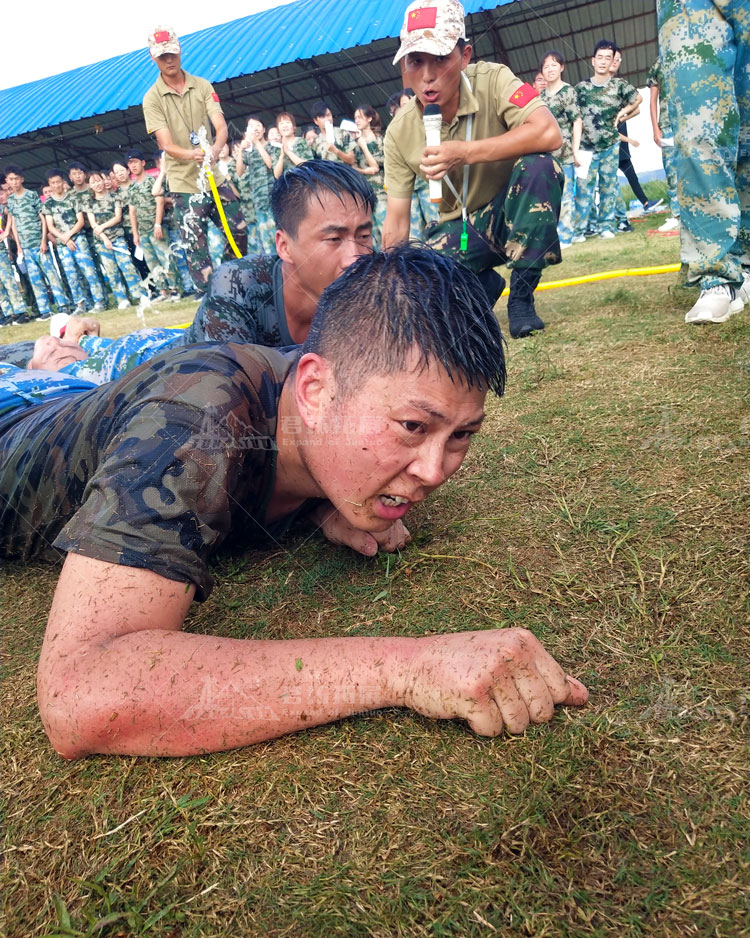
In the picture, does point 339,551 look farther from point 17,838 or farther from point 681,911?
point 681,911

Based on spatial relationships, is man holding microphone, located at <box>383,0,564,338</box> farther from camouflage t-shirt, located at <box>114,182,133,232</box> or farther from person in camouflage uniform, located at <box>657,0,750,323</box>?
camouflage t-shirt, located at <box>114,182,133,232</box>

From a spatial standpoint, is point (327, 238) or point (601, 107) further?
point (601, 107)

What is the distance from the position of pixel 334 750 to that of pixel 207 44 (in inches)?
718

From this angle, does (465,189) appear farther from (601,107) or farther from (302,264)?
(601,107)

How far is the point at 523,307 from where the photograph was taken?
426 centimetres

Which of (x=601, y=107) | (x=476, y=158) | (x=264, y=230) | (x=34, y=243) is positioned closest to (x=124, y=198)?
(x=34, y=243)

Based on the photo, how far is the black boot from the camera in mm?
4207

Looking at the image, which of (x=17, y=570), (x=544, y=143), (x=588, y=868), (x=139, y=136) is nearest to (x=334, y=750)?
(x=588, y=868)

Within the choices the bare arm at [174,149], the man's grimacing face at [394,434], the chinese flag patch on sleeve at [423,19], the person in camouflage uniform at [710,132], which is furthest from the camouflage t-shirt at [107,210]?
the man's grimacing face at [394,434]

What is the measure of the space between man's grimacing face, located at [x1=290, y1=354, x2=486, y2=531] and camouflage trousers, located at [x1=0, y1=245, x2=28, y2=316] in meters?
13.5

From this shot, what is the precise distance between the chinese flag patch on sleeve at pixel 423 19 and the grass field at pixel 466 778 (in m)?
2.78

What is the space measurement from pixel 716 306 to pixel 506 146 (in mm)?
1462

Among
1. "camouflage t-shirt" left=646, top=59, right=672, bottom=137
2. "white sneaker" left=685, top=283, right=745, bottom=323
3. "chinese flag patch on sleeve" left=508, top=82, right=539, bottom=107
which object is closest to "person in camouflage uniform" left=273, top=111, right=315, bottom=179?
"camouflage t-shirt" left=646, top=59, right=672, bottom=137

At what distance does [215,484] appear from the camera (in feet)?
4.69
